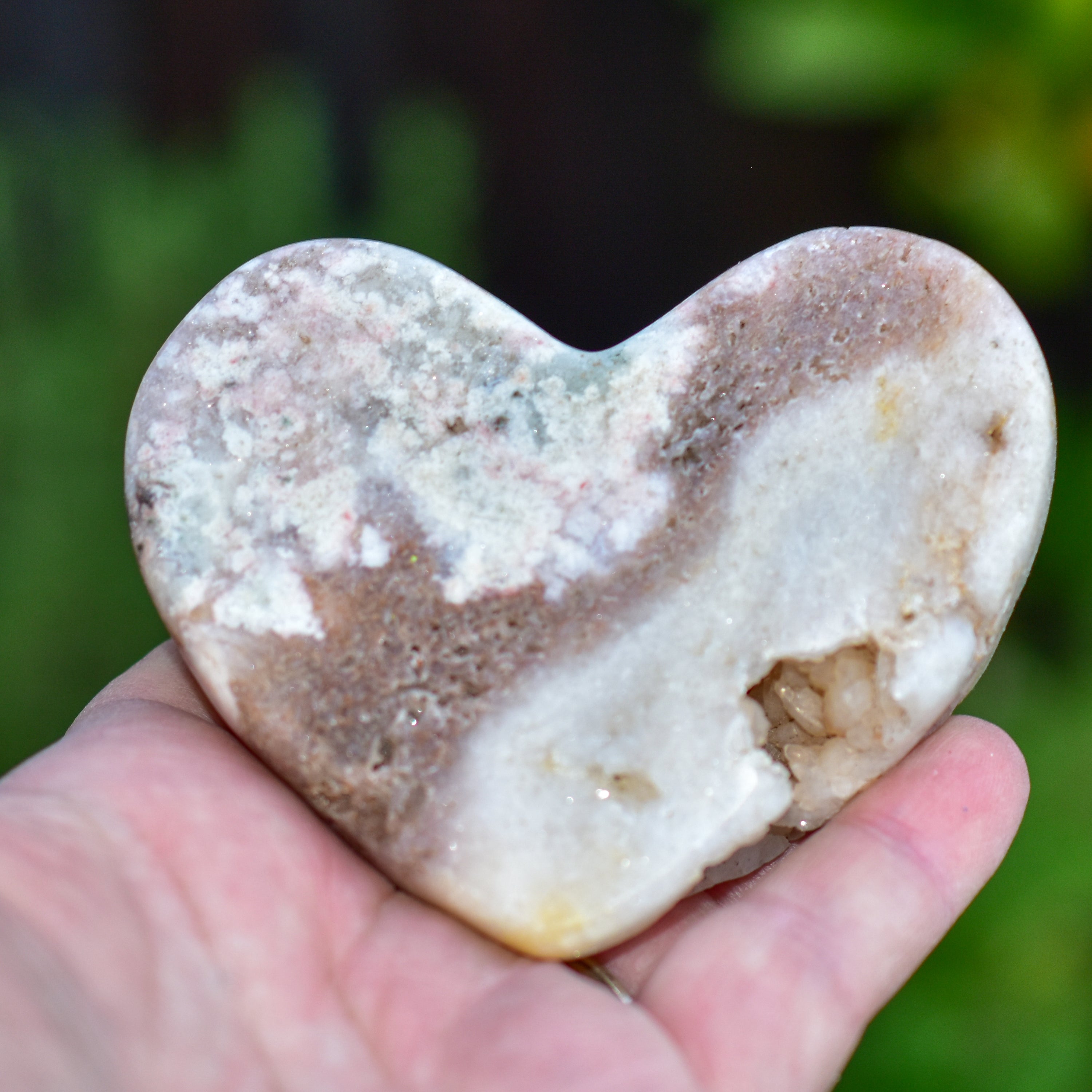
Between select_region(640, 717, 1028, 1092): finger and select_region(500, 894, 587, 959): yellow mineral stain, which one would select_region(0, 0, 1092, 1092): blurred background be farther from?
select_region(500, 894, 587, 959): yellow mineral stain

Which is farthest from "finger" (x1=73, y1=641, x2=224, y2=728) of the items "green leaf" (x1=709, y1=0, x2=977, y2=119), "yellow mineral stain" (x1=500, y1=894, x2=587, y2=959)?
"green leaf" (x1=709, y1=0, x2=977, y2=119)

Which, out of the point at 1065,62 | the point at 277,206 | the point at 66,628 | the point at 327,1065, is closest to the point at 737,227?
the point at 1065,62

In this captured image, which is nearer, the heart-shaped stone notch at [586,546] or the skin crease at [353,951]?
the skin crease at [353,951]

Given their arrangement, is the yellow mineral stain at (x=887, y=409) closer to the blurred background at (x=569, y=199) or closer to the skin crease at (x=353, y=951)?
the skin crease at (x=353, y=951)

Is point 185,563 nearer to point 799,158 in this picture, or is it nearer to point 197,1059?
point 197,1059

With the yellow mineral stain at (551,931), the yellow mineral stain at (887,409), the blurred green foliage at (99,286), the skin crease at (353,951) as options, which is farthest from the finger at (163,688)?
the blurred green foliage at (99,286)

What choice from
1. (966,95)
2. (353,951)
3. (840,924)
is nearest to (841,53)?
(966,95)
